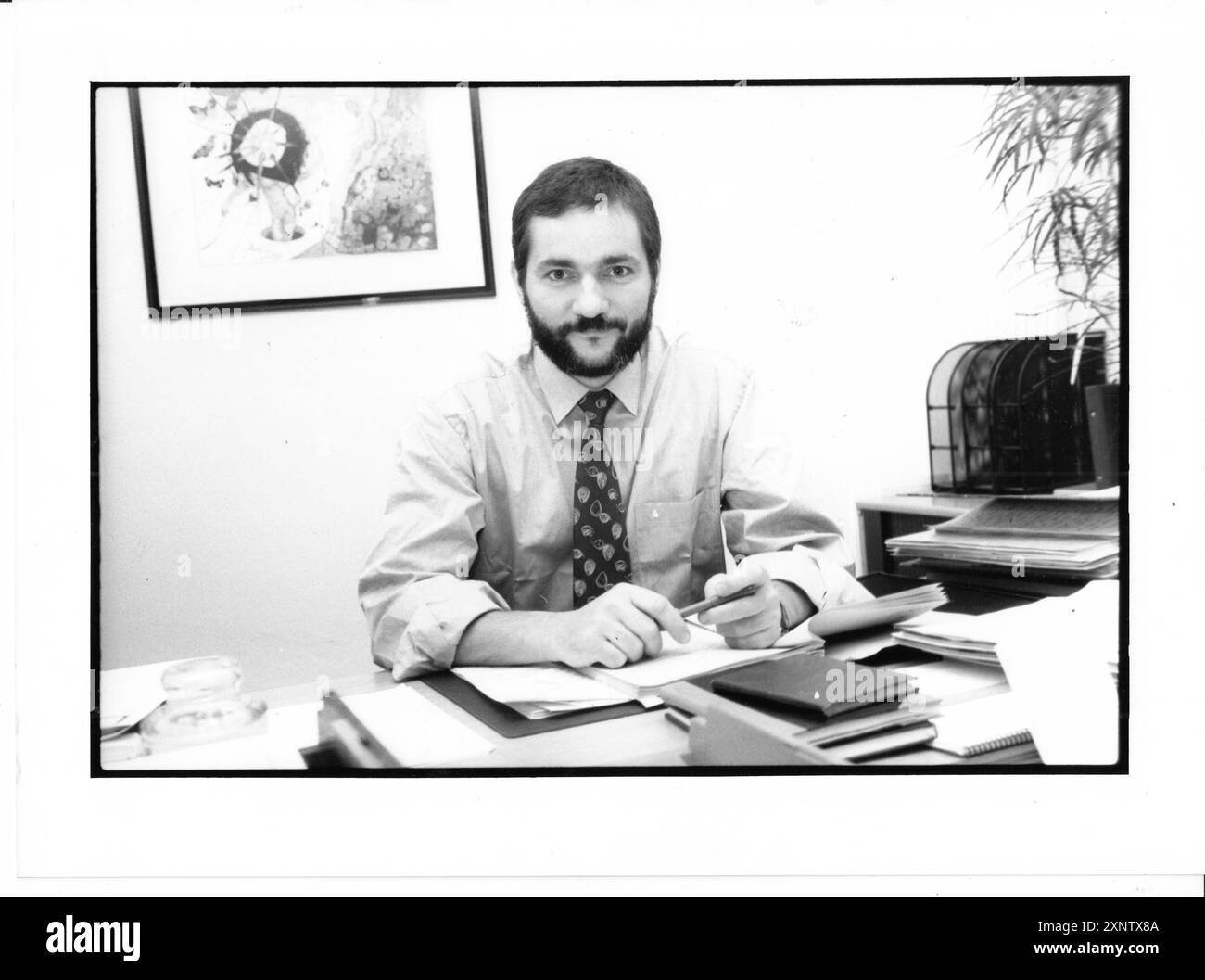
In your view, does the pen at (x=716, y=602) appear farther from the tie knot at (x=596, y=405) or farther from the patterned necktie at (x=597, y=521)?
the tie knot at (x=596, y=405)

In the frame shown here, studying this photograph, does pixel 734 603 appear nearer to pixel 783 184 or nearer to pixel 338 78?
pixel 783 184

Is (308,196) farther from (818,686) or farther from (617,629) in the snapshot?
(818,686)

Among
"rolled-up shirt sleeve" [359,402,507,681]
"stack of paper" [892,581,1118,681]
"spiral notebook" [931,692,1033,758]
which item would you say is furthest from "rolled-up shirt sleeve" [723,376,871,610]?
"rolled-up shirt sleeve" [359,402,507,681]

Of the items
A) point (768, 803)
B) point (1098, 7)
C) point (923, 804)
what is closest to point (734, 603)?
point (768, 803)

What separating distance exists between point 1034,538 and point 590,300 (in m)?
0.71

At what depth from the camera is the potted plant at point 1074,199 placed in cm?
138

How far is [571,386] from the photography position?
4.58ft

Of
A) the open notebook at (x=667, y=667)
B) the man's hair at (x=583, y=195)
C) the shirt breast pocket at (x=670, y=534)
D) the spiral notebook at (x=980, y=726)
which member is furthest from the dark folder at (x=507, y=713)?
the man's hair at (x=583, y=195)

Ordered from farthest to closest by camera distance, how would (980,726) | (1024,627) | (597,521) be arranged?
1. (597,521)
2. (1024,627)
3. (980,726)

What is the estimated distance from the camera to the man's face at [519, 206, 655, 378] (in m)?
1.37

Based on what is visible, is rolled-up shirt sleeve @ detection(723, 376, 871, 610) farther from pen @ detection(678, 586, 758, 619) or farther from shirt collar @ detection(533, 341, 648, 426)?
shirt collar @ detection(533, 341, 648, 426)

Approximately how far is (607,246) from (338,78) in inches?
17.9

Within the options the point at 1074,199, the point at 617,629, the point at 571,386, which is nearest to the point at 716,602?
the point at 617,629
